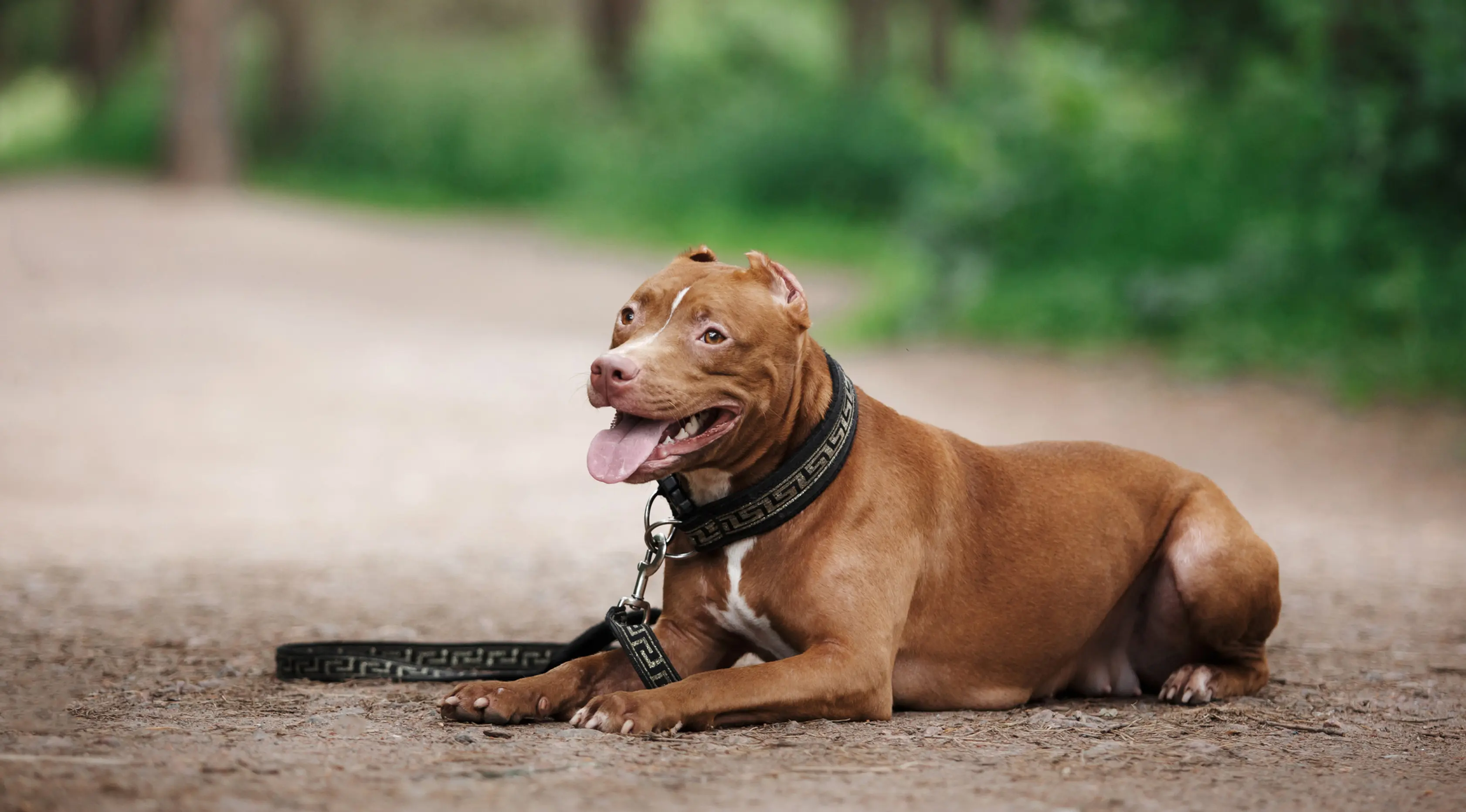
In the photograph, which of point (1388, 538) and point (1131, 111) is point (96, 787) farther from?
point (1131, 111)

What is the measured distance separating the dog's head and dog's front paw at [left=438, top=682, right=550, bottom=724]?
644 mm

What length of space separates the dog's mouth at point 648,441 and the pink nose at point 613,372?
0.12 metres

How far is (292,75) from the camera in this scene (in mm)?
29656

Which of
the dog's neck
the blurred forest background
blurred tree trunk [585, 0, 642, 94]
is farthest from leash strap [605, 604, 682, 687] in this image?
blurred tree trunk [585, 0, 642, 94]

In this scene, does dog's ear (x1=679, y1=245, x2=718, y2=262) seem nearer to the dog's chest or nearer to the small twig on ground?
the dog's chest

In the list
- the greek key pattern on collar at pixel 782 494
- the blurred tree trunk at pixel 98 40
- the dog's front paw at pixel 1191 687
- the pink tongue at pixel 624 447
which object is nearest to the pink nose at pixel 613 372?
the pink tongue at pixel 624 447

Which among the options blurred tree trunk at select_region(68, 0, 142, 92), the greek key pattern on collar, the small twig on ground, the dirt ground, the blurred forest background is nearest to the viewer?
the dirt ground

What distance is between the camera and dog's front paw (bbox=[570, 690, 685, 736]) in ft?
12.6

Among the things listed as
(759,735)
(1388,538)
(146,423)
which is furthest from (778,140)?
(759,735)

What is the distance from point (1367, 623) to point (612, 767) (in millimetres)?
3674

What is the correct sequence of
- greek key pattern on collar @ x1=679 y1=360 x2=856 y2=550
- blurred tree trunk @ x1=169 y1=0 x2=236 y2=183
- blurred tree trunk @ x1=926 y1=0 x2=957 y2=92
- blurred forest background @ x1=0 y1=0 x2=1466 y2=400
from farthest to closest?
blurred tree trunk @ x1=926 y1=0 x2=957 y2=92, blurred tree trunk @ x1=169 y1=0 x2=236 y2=183, blurred forest background @ x1=0 y1=0 x2=1466 y2=400, greek key pattern on collar @ x1=679 y1=360 x2=856 y2=550

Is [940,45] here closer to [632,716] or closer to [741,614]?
[741,614]

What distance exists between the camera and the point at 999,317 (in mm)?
14094

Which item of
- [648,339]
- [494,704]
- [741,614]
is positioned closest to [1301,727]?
[741,614]
